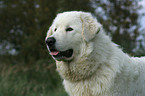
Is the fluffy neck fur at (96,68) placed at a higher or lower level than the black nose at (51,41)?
lower

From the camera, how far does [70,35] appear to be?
3359mm

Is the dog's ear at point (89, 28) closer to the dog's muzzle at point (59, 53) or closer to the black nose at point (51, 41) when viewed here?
the dog's muzzle at point (59, 53)

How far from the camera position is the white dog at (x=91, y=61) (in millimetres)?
3225

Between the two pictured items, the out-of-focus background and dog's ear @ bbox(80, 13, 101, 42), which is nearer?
dog's ear @ bbox(80, 13, 101, 42)

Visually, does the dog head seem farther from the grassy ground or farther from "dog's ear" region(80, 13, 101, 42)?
the grassy ground

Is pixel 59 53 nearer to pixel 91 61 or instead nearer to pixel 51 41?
pixel 51 41

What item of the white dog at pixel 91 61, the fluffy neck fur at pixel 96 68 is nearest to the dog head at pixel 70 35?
the white dog at pixel 91 61

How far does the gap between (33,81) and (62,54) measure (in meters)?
4.67

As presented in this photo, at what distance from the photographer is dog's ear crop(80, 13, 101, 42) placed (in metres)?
3.31

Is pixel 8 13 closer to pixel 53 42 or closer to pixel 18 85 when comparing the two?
pixel 18 85

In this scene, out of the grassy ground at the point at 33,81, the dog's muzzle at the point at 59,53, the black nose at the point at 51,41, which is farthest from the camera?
the grassy ground at the point at 33,81

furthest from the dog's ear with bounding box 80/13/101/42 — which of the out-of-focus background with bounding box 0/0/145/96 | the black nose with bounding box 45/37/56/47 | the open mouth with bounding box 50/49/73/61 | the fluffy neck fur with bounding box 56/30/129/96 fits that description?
the out-of-focus background with bounding box 0/0/145/96

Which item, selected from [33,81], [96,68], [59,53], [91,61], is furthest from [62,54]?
[33,81]

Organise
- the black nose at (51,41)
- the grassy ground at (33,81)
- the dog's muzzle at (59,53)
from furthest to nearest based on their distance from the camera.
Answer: the grassy ground at (33,81)
the dog's muzzle at (59,53)
the black nose at (51,41)
